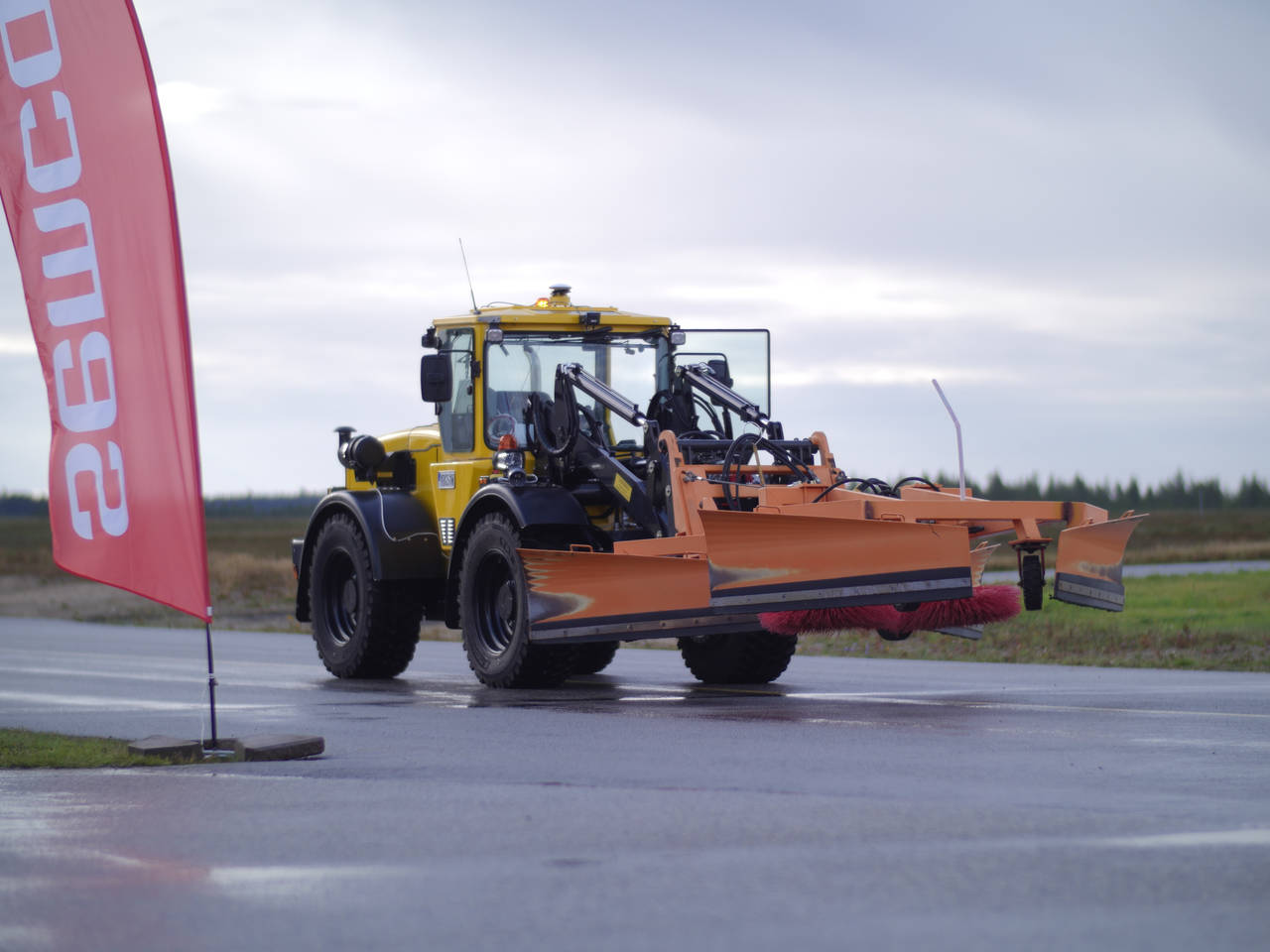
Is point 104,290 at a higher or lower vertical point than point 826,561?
higher

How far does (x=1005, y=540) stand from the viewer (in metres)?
12.9

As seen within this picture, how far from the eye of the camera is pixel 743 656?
52.5 ft

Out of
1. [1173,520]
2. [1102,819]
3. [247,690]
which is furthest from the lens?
[1173,520]

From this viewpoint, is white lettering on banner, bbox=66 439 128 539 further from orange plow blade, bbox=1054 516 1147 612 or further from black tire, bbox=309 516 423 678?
black tire, bbox=309 516 423 678

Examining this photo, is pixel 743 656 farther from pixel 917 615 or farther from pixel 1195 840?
pixel 1195 840

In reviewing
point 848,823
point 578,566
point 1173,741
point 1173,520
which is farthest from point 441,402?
point 1173,520

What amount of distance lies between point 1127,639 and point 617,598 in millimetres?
9255

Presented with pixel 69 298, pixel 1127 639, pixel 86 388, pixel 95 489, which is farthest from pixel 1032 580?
pixel 1127 639

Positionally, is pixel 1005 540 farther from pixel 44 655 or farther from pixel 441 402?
pixel 44 655

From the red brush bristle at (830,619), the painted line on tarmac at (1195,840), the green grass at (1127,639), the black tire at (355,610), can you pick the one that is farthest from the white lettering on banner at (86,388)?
the green grass at (1127,639)

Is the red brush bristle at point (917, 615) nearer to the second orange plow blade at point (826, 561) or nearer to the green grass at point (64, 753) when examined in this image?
the second orange plow blade at point (826, 561)

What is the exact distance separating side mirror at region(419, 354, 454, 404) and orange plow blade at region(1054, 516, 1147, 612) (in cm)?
529

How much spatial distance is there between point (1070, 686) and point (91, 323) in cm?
856

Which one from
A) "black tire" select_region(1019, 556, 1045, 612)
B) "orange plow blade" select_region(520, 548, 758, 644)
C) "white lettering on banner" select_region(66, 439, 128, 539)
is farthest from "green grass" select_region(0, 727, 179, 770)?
"black tire" select_region(1019, 556, 1045, 612)
